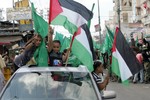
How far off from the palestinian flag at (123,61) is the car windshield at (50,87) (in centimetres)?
198

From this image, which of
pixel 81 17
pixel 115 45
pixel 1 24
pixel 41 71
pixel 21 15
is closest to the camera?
pixel 41 71

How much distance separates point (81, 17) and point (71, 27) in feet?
1.00

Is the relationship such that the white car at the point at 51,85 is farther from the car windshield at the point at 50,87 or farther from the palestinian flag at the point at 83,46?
the palestinian flag at the point at 83,46

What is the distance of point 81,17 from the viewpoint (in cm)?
887

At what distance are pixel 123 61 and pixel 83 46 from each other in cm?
106

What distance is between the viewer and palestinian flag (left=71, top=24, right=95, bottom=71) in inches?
332

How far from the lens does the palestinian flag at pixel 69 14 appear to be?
8.80m

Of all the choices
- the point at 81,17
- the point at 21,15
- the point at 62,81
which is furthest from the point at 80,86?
the point at 21,15

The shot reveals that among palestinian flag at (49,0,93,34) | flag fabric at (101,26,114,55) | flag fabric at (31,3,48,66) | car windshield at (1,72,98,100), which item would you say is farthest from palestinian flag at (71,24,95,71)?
flag fabric at (101,26,114,55)

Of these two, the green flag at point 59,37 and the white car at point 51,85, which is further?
the green flag at point 59,37

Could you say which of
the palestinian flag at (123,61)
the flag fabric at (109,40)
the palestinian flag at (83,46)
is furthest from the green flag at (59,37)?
the palestinian flag at (83,46)

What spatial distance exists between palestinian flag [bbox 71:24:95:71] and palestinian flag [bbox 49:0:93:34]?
0.17 meters

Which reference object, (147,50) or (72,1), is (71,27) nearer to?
(72,1)

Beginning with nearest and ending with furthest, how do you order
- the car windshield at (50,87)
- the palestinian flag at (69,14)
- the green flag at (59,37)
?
the car windshield at (50,87) < the palestinian flag at (69,14) < the green flag at (59,37)
